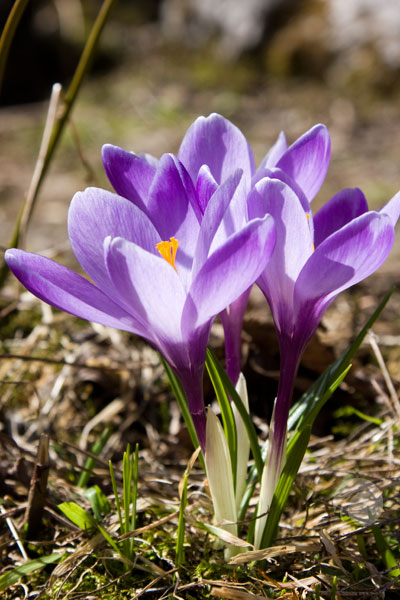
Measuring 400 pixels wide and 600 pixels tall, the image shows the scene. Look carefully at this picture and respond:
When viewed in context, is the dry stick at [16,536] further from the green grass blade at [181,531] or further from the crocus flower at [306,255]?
the crocus flower at [306,255]

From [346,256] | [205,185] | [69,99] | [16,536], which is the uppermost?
[69,99]

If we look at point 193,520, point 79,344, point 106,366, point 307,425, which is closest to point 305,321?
point 307,425

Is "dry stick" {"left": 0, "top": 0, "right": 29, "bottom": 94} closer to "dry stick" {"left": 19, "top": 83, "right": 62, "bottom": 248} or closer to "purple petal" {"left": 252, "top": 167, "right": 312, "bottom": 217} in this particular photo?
"dry stick" {"left": 19, "top": 83, "right": 62, "bottom": 248}

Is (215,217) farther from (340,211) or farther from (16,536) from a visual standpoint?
(16,536)

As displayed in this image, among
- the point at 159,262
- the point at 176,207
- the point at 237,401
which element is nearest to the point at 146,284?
the point at 159,262

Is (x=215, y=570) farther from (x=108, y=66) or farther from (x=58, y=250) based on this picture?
(x=108, y=66)

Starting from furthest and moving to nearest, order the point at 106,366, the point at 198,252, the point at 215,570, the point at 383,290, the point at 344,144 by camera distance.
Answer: the point at 344,144 → the point at 383,290 → the point at 106,366 → the point at 215,570 → the point at 198,252

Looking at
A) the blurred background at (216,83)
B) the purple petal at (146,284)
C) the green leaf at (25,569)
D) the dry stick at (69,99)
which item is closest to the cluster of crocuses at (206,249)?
the purple petal at (146,284)
